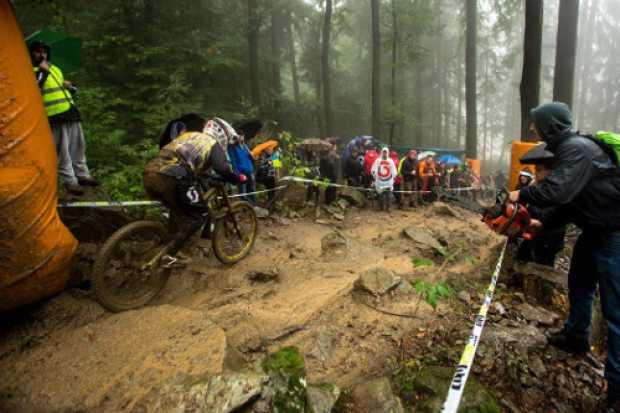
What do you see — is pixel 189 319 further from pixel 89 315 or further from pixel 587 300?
pixel 587 300

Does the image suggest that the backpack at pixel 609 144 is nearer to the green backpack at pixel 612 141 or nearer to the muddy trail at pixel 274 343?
the green backpack at pixel 612 141

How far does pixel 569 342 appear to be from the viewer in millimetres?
3213

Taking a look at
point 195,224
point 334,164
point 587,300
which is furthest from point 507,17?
point 195,224

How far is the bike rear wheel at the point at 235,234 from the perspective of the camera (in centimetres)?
470

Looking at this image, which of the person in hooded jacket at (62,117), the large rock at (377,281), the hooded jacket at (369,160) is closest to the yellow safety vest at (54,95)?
the person in hooded jacket at (62,117)

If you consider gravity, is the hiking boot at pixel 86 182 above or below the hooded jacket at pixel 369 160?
above

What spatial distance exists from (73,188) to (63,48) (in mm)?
2003

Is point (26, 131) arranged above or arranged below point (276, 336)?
above

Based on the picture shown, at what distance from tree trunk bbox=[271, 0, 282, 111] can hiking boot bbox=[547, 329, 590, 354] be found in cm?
1572

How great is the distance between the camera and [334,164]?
10.2 meters

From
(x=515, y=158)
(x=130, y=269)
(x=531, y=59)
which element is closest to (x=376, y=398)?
(x=130, y=269)

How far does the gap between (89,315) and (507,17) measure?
21263mm

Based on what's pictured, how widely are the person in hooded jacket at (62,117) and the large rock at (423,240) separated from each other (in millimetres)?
5563

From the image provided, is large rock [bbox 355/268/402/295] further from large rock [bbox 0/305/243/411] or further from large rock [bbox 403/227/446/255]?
large rock [bbox 403/227/446/255]
